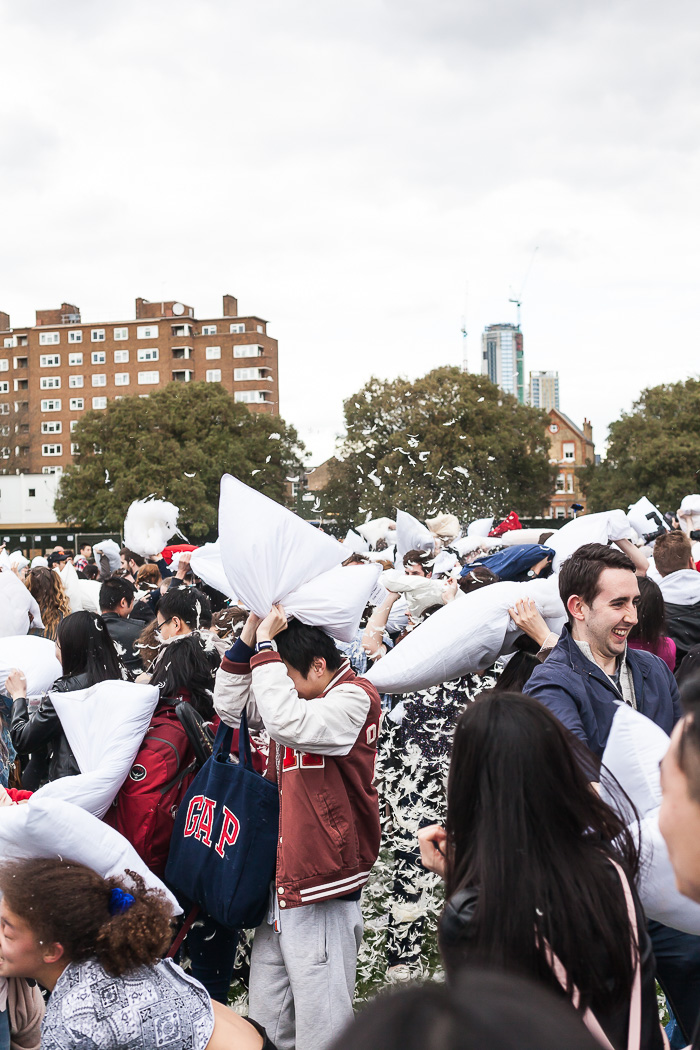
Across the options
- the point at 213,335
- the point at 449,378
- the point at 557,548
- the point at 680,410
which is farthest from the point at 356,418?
the point at 213,335

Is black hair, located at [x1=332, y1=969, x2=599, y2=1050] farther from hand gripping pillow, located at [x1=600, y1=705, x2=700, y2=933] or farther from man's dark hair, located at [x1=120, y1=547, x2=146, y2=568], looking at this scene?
man's dark hair, located at [x1=120, y1=547, x2=146, y2=568]

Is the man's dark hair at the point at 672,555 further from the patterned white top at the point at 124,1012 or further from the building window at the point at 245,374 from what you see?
the building window at the point at 245,374

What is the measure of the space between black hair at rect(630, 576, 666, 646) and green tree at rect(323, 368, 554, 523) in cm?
3116

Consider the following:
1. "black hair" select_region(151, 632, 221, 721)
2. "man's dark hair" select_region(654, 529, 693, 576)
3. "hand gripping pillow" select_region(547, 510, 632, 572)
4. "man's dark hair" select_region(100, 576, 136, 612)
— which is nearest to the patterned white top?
"black hair" select_region(151, 632, 221, 721)

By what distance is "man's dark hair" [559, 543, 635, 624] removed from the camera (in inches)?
117

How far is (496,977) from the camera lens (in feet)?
2.84

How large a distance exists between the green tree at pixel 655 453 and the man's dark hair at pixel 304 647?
3489 cm

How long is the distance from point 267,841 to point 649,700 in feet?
4.05

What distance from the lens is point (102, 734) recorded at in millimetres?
3121

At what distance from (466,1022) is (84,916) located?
1.55 meters

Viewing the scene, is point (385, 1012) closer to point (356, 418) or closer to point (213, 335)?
point (356, 418)

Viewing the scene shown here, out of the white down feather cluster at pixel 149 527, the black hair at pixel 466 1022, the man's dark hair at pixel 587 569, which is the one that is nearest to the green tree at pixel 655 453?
the white down feather cluster at pixel 149 527

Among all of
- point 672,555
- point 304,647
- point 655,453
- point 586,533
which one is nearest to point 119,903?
point 304,647

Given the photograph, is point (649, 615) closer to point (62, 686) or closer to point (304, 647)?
point (304, 647)
